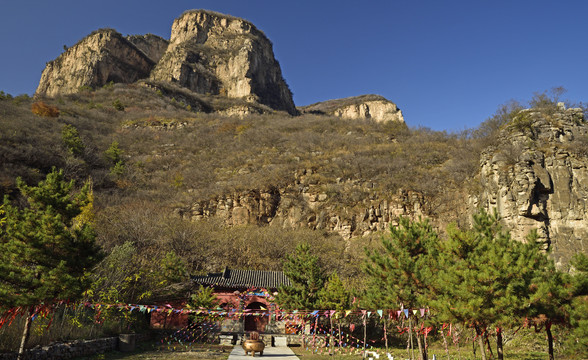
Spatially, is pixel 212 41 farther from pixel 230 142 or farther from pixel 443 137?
pixel 443 137

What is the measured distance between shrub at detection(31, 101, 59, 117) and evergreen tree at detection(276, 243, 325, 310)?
184ft

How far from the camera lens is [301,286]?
20.6 m

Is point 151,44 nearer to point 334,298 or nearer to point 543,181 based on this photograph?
point 543,181

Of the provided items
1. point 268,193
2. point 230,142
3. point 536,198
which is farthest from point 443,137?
point 230,142

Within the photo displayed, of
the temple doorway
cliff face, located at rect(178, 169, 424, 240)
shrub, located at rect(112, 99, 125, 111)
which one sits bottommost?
the temple doorway

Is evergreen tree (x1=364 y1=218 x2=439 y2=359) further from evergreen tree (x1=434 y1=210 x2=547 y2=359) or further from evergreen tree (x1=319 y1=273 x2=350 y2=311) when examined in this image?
evergreen tree (x1=319 y1=273 x2=350 y2=311)

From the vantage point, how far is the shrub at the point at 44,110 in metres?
57.7

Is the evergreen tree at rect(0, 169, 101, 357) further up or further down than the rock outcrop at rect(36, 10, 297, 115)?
further down

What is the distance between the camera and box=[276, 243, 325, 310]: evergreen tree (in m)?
20.3

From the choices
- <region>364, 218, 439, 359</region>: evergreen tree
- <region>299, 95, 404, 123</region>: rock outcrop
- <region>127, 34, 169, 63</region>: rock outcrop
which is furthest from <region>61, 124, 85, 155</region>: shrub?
<region>299, 95, 404, 123</region>: rock outcrop

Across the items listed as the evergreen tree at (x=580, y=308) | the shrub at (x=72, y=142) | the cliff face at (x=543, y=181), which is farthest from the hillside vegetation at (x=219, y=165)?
the evergreen tree at (x=580, y=308)

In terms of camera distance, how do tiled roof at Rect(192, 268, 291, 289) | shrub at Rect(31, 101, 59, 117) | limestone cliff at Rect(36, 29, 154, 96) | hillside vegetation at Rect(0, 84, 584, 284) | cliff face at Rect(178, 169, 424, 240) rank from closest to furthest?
1. tiled roof at Rect(192, 268, 291, 289)
2. hillside vegetation at Rect(0, 84, 584, 284)
3. cliff face at Rect(178, 169, 424, 240)
4. shrub at Rect(31, 101, 59, 117)
5. limestone cliff at Rect(36, 29, 154, 96)

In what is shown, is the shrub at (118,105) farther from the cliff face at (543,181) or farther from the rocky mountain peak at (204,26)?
the cliff face at (543,181)

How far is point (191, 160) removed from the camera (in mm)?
51406
